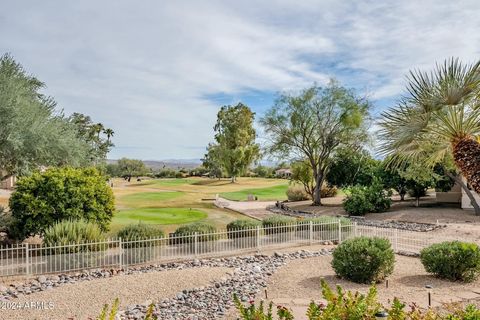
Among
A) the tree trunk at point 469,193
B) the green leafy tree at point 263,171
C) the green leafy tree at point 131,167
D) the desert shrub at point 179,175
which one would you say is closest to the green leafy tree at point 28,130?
the tree trunk at point 469,193

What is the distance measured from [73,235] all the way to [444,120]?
1041 cm

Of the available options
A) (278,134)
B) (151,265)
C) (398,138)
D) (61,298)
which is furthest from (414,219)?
(61,298)

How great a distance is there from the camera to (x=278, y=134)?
95.8ft

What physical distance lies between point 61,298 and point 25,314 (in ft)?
2.83

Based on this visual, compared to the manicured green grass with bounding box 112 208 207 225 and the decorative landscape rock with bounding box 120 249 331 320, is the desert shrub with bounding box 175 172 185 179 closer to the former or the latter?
the manicured green grass with bounding box 112 208 207 225

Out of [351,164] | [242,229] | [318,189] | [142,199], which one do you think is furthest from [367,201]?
[142,199]

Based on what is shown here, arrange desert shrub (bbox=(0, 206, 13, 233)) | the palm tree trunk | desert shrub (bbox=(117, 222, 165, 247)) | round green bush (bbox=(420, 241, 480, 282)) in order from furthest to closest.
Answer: desert shrub (bbox=(0, 206, 13, 233)) < desert shrub (bbox=(117, 222, 165, 247)) < round green bush (bbox=(420, 241, 480, 282)) < the palm tree trunk

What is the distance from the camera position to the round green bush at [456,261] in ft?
29.9

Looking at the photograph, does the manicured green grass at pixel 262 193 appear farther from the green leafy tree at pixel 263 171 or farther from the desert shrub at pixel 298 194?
the green leafy tree at pixel 263 171

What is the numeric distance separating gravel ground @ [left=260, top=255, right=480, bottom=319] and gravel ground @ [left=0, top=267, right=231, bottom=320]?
1.68 m

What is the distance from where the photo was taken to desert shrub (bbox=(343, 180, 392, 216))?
24141 mm

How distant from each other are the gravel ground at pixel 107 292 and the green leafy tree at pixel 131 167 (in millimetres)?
74468

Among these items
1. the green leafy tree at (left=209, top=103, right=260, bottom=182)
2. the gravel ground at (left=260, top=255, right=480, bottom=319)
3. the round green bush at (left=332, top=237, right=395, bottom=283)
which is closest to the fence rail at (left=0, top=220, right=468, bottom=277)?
the gravel ground at (left=260, top=255, right=480, bottom=319)

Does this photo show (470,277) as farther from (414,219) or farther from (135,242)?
(414,219)
